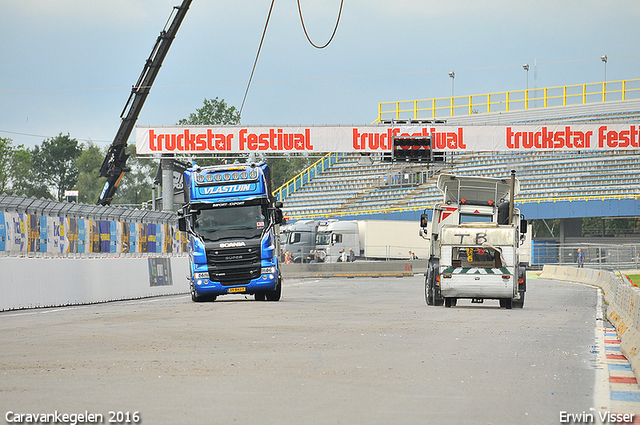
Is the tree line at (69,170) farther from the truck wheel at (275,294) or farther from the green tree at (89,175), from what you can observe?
the truck wheel at (275,294)

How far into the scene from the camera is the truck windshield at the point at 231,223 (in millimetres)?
22953

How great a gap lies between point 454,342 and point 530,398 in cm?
483

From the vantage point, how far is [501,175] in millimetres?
64812

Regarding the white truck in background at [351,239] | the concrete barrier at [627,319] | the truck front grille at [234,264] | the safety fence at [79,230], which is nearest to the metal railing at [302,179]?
the white truck in background at [351,239]

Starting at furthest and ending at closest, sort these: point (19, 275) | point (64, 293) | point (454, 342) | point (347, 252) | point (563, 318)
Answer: point (347, 252)
point (64, 293)
point (19, 275)
point (563, 318)
point (454, 342)

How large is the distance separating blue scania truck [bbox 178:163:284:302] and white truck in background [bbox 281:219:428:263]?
104 ft

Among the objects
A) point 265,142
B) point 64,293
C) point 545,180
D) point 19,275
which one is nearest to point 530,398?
point 19,275

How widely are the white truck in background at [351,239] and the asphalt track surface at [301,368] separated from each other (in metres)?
37.9

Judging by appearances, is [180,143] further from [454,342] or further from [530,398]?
[530,398]

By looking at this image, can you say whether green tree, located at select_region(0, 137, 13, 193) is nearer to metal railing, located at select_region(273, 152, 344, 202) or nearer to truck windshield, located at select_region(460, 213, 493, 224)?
metal railing, located at select_region(273, 152, 344, 202)

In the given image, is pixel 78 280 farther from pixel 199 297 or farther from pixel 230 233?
pixel 230 233

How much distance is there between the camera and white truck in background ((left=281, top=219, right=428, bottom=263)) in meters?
55.3

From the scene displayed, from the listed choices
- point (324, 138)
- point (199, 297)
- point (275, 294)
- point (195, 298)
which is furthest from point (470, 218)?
point (324, 138)

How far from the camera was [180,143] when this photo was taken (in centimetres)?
4541
